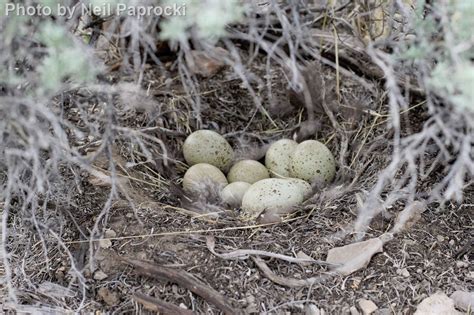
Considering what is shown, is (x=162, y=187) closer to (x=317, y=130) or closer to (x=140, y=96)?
(x=140, y=96)

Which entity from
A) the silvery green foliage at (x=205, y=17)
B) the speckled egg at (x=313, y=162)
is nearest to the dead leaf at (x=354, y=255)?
the speckled egg at (x=313, y=162)

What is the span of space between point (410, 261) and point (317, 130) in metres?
0.90

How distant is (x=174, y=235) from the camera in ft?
8.08

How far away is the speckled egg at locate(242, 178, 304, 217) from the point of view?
2615 millimetres

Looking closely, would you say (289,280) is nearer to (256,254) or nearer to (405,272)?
(256,254)

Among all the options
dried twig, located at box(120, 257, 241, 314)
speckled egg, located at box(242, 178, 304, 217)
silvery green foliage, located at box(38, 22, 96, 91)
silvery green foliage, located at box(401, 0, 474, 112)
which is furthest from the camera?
speckled egg, located at box(242, 178, 304, 217)

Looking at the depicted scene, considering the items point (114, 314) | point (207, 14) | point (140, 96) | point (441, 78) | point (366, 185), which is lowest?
point (114, 314)

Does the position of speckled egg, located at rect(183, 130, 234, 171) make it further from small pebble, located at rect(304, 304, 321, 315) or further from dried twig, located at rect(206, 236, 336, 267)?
small pebble, located at rect(304, 304, 321, 315)

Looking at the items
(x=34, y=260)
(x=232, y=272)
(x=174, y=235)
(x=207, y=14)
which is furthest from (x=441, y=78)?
(x=34, y=260)

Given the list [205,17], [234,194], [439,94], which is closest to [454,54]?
[439,94]

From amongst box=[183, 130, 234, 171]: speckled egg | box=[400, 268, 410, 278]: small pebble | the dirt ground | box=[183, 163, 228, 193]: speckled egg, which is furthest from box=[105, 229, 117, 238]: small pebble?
box=[400, 268, 410, 278]: small pebble

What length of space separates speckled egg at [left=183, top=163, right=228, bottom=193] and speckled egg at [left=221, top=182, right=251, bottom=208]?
0.06m

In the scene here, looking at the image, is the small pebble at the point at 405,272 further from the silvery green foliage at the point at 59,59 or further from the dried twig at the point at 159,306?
the silvery green foliage at the point at 59,59

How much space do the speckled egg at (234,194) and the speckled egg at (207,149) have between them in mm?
229
